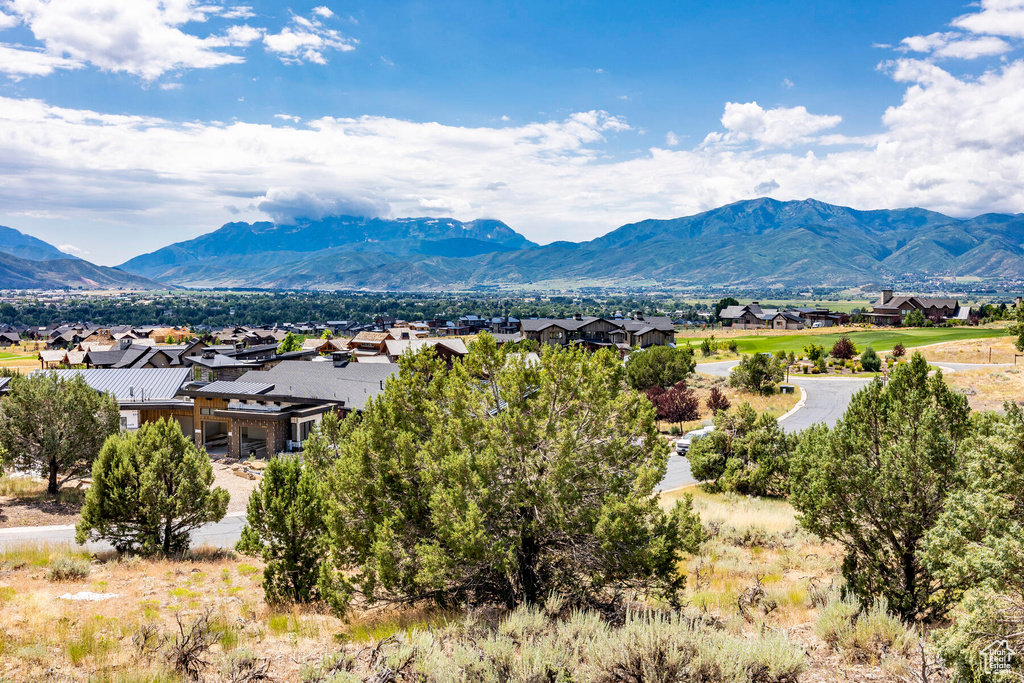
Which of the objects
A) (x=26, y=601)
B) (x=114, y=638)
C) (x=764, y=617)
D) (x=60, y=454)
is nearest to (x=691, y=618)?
(x=764, y=617)

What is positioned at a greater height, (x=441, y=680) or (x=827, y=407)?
(x=441, y=680)

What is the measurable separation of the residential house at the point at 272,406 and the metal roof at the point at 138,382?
3.56 m

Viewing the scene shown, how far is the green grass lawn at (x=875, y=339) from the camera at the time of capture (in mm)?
85500

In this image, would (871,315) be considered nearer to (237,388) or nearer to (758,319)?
(758,319)

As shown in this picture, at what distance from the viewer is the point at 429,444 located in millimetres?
11617

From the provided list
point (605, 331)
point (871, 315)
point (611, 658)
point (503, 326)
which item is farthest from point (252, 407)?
point (871, 315)

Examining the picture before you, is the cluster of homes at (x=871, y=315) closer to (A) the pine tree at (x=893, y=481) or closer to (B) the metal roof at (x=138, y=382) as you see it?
(B) the metal roof at (x=138, y=382)

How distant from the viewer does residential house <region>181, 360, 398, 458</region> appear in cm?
3884

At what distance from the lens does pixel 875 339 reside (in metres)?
92.4

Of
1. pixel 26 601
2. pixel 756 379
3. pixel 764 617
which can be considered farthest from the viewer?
pixel 756 379

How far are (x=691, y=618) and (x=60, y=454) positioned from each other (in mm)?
31301

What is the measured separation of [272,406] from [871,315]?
12588 centimetres

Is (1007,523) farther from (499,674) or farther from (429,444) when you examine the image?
(429,444)

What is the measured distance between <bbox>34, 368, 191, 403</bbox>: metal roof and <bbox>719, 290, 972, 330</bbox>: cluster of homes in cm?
11707
